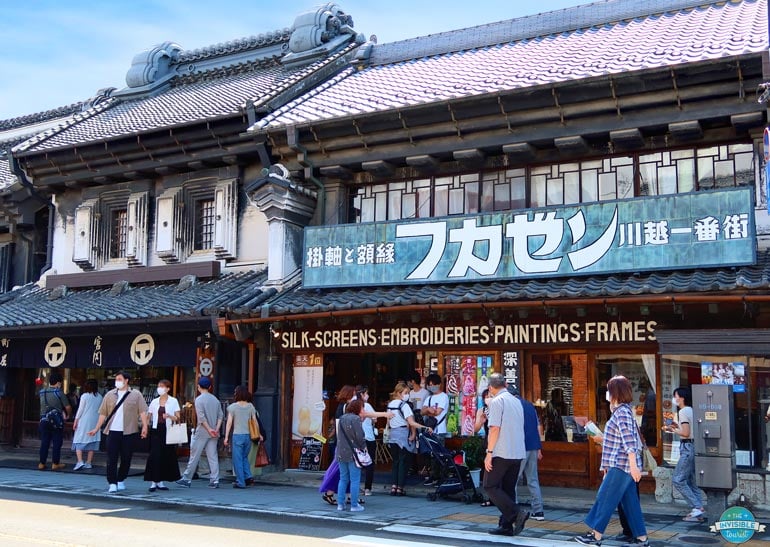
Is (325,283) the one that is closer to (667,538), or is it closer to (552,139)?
(552,139)

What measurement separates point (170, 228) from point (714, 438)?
12.9m

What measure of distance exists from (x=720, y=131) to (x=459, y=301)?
506cm

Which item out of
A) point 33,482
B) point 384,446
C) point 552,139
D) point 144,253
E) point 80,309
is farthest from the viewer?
point 144,253

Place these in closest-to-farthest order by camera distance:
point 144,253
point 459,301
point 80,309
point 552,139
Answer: point 459,301 < point 552,139 < point 80,309 < point 144,253

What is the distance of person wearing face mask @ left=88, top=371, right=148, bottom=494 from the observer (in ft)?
44.4

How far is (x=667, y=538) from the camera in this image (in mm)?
9836

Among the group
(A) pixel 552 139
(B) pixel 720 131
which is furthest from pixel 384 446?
(B) pixel 720 131

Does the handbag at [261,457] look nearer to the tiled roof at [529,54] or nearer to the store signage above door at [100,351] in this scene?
the store signage above door at [100,351]

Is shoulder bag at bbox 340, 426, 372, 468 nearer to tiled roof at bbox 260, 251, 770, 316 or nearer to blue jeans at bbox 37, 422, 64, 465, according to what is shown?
tiled roof at bbox 260, 251, 770, 316

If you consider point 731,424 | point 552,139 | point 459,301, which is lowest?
point 731,424

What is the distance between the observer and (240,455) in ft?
47.2

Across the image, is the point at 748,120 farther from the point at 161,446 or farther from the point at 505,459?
the point at 161,446

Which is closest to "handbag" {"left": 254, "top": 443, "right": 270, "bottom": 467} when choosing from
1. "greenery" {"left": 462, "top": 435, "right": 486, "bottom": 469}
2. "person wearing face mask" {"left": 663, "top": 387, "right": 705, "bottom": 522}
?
"greenery" {"left": 462, "top": 435, "right": 486, "bottom": 469}

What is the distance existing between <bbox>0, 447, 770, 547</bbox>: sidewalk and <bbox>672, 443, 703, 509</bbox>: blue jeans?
0.38 meters
